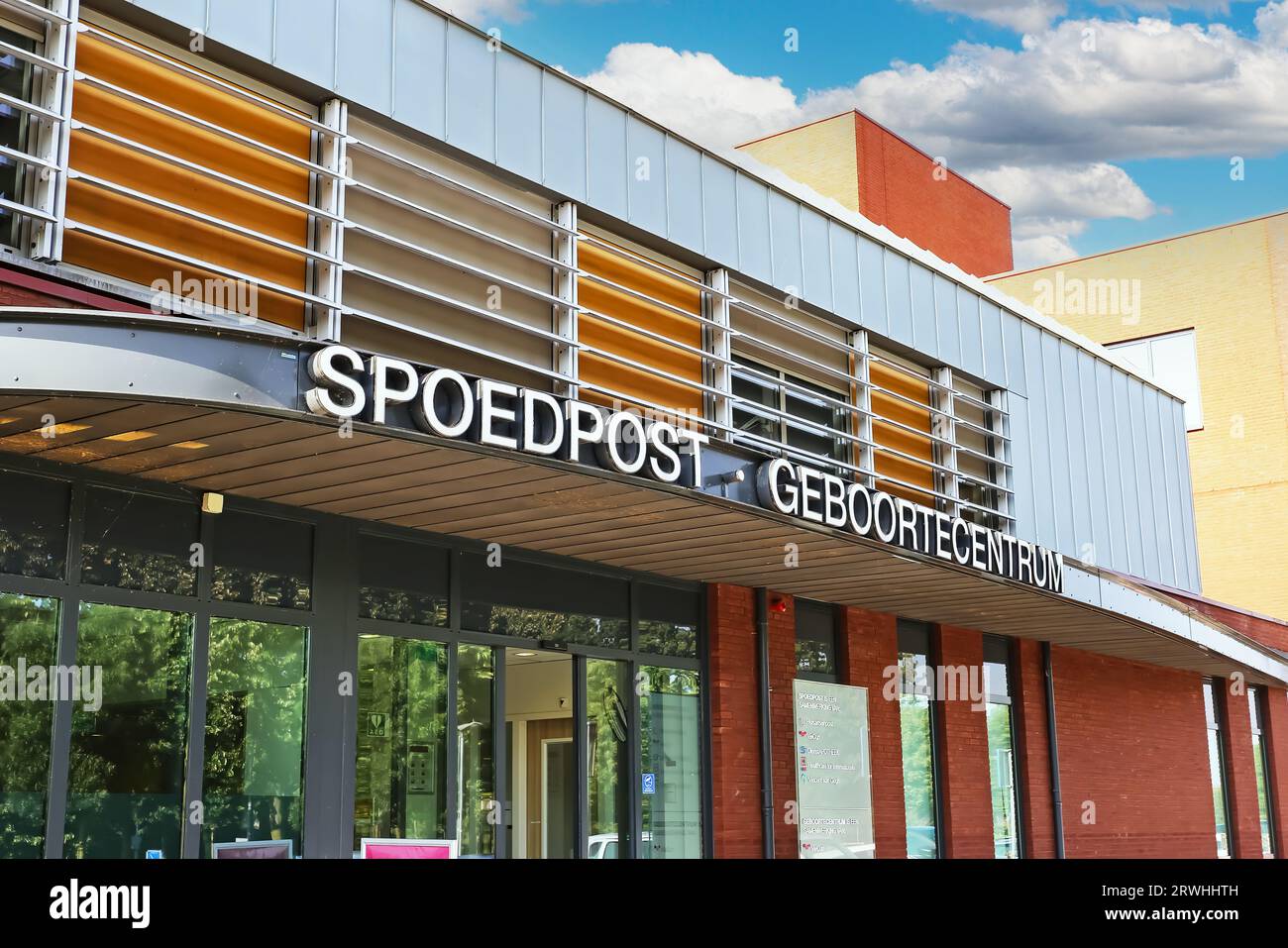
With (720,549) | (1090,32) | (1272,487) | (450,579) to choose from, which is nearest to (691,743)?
(720,549)

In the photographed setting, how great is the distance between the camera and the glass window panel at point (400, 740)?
31.0 feet

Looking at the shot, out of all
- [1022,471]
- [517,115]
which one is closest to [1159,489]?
[1022,471]

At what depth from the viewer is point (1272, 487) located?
30703mm

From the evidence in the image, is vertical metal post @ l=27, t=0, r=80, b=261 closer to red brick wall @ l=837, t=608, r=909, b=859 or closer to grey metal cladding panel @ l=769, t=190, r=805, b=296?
grey metal cladding panel @ l=769, t=190, r=805, b=296

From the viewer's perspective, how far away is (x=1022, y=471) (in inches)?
625

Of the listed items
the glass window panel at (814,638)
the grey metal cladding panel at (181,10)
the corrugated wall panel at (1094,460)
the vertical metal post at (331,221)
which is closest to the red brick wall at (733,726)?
the glass window panel at (814,638)

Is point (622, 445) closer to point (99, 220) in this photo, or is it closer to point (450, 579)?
point (450, 579)

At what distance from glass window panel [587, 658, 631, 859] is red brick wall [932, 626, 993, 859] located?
4.74 m

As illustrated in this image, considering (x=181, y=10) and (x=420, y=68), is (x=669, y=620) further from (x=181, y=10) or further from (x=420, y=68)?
(x=181, y=10)

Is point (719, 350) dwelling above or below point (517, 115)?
below

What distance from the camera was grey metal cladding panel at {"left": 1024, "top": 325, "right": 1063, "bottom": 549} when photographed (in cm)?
1608

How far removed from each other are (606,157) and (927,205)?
808 inches

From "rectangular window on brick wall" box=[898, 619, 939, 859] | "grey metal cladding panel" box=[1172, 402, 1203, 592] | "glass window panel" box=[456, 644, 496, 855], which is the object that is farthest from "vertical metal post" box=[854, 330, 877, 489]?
"grey metal cladding panel" box=[1172, 402, 1203, 592]

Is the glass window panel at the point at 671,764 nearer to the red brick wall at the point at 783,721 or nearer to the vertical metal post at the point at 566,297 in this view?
the red brick wall at the point at 783,721
